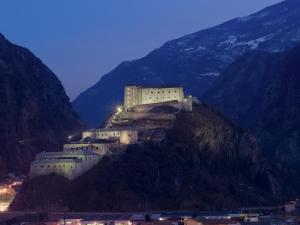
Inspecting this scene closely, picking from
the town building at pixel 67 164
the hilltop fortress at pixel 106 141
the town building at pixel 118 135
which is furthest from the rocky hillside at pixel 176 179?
the town building at pixel 118 135

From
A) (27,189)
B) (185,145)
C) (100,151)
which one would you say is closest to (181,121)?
(185,145)

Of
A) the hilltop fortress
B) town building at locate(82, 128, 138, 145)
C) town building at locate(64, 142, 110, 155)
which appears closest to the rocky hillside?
the hilltop fortress

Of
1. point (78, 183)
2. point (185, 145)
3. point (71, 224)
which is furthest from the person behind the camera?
point (185, 145)

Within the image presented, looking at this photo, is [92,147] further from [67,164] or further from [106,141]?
[67,164]

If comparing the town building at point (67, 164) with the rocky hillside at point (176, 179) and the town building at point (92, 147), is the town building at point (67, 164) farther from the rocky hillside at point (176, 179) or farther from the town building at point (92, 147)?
the town building at point (92, 147)

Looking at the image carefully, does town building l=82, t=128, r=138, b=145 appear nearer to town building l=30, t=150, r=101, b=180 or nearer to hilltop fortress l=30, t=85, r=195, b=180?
hilltop fortress l=30, t=85, r=195, b=180

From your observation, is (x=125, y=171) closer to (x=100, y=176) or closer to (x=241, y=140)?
(x=100, y=176)

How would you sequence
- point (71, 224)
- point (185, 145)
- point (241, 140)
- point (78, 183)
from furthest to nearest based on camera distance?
point (241, 140) → point (185, 145) → point (78, 183) → point (71, 224)
